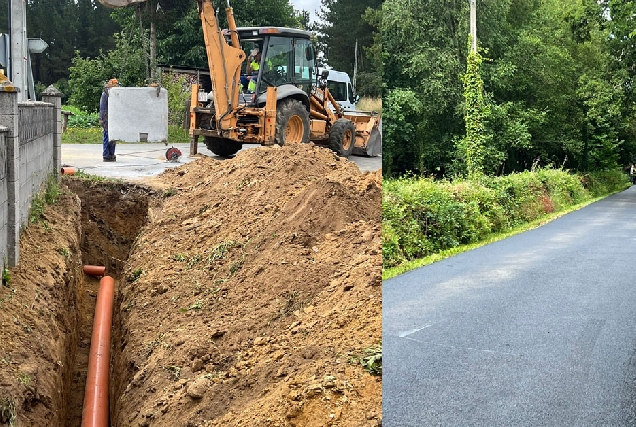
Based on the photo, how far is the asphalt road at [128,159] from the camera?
11898 mm

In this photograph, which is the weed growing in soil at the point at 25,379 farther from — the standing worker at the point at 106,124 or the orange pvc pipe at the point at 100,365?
the standing worker at the point at 106,124

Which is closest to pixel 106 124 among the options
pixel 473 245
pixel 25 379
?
pixel 473 245

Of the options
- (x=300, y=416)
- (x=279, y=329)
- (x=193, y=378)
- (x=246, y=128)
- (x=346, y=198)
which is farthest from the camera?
(x=246, y=128)

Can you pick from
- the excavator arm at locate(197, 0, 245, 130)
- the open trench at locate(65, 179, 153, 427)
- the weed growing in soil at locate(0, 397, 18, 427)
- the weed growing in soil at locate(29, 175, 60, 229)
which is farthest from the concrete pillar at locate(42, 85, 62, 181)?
the weed growing in soil at locate(0, 397, 18, 427)

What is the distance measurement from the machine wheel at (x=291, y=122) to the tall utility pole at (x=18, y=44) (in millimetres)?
3804

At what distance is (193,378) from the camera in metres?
4.43

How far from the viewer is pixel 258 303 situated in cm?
488

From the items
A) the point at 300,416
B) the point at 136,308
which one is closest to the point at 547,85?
the point at 136,308

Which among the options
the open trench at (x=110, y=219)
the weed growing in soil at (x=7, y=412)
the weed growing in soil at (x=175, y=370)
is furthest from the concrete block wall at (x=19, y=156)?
the weed growing in soil at (x=7, y=412)

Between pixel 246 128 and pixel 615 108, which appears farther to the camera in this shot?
pixel 246 128

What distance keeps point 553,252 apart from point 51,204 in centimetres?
587

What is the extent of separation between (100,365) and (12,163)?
1.86 metres

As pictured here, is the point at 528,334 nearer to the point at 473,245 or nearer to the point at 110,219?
the point at 473,245

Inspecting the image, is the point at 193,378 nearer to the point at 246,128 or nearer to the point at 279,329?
the point at 279,329
